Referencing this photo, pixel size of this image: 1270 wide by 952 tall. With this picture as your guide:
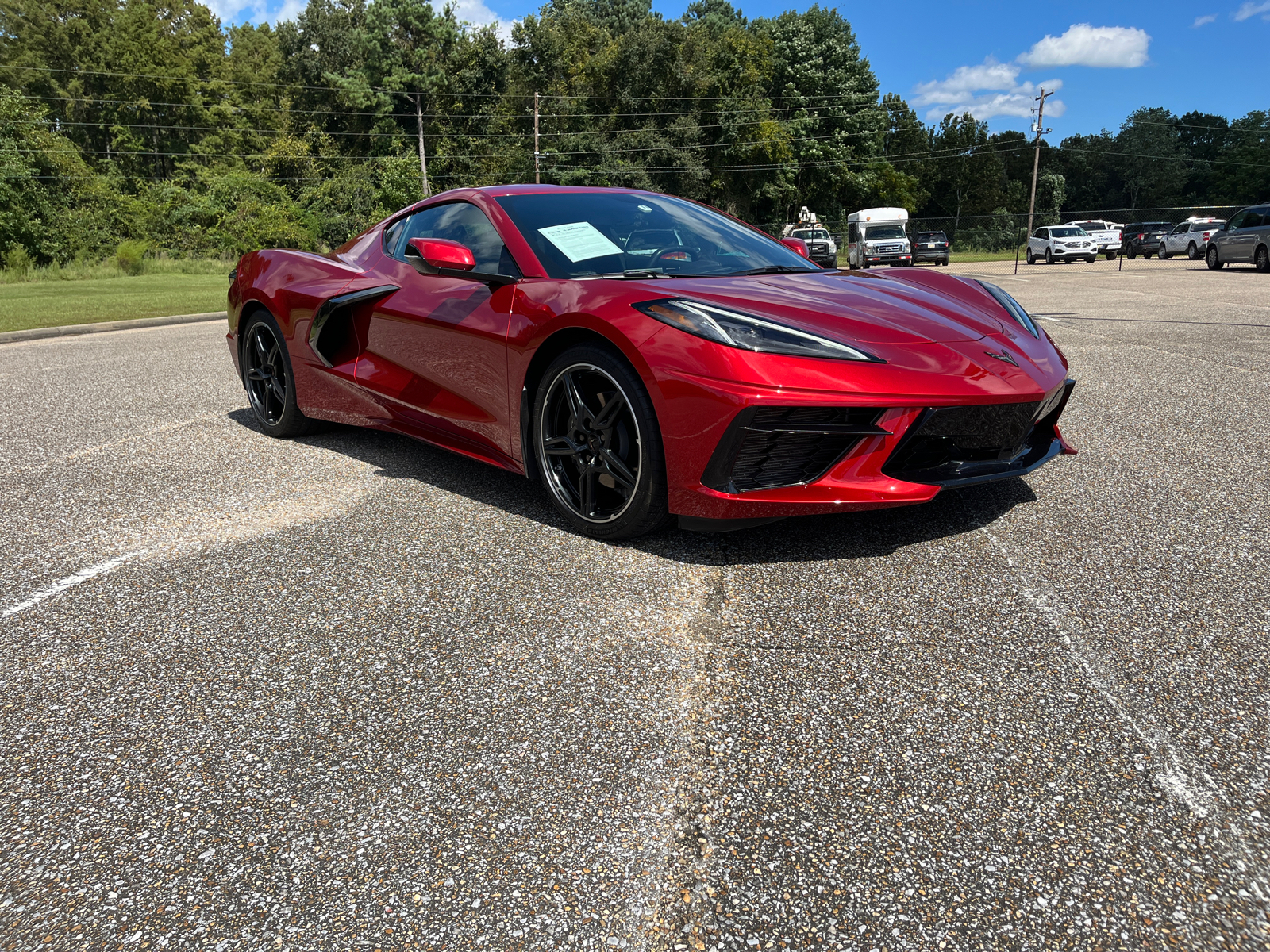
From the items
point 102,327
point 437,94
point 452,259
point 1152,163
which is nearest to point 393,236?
point 452,259

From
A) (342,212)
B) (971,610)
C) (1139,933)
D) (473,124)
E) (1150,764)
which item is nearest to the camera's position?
(1139,933)

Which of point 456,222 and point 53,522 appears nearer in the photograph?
point 53,522

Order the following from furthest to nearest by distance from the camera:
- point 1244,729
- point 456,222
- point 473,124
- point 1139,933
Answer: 1. point 473,124
2. point 456,222
3. point 1244,729
4. point 1139,933

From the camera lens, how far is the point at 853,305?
335 centimetres

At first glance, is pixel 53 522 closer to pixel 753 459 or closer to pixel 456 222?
pixel 456 222

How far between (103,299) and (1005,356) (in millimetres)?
19193

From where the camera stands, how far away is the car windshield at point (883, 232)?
115 ft

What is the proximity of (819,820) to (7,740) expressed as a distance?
1864mm

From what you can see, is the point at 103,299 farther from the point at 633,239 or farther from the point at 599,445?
the point at 599,445

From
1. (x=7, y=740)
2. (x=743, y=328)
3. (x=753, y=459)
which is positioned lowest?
(x=7, y=740)

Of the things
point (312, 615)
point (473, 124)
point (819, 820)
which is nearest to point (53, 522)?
point (312, 615)

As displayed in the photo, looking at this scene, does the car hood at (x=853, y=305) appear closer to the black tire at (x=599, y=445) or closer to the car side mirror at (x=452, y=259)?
the black tire at (x=599, y=445)

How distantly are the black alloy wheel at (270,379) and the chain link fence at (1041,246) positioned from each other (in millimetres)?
29255

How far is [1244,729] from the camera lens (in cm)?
207
